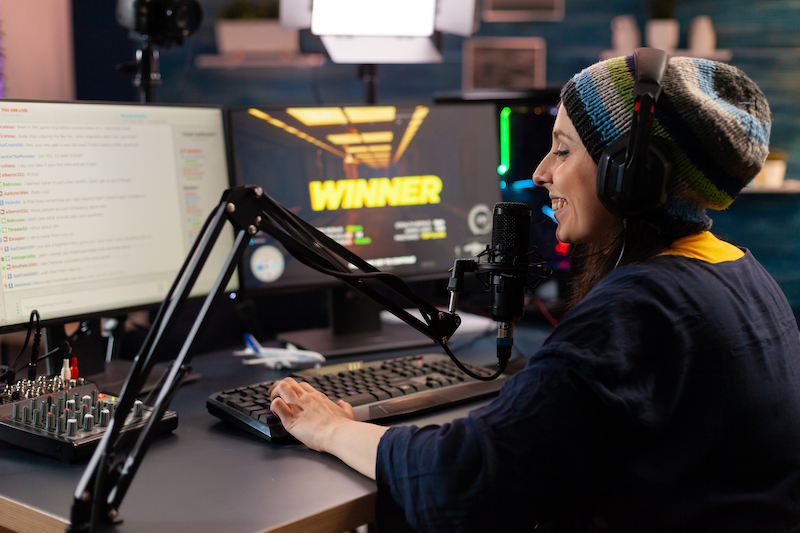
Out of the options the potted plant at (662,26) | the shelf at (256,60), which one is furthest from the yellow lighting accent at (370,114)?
the potted plant at (662,26)

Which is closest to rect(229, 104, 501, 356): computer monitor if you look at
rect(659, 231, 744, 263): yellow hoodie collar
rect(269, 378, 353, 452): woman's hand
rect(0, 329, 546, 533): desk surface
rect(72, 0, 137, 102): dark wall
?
rect(269, 378, 353, 452): woman's hand

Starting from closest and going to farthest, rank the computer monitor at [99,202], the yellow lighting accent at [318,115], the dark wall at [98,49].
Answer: the computer monitor at [99,202]
the yellow lighting accent at [318,115]
the dark wall at [98,49]

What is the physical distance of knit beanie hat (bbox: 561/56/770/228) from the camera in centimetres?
71

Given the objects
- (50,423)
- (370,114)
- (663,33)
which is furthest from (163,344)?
(663,33)

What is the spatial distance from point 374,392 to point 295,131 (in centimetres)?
63

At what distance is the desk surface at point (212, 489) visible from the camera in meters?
0.69

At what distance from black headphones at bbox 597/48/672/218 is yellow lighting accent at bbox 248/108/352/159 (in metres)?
0.79

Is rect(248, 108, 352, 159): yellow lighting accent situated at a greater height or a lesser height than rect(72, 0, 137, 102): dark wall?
lesser

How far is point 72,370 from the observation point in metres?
1.09

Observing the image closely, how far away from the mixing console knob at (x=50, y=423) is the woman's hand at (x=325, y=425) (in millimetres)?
269

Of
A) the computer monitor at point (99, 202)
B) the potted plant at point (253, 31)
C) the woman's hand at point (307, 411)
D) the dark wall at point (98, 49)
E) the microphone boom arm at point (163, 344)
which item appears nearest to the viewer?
the microphone boom arm at point (163, 344)

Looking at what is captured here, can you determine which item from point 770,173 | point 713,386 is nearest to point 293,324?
point 713,386

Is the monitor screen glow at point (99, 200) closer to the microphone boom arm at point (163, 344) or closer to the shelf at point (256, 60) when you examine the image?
the microphone boom arm at point (163, 344)

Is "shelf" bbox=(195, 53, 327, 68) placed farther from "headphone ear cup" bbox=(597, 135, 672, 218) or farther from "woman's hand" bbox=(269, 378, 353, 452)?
"headphone ear cup" bbox=(597, 135, 672, 218)
